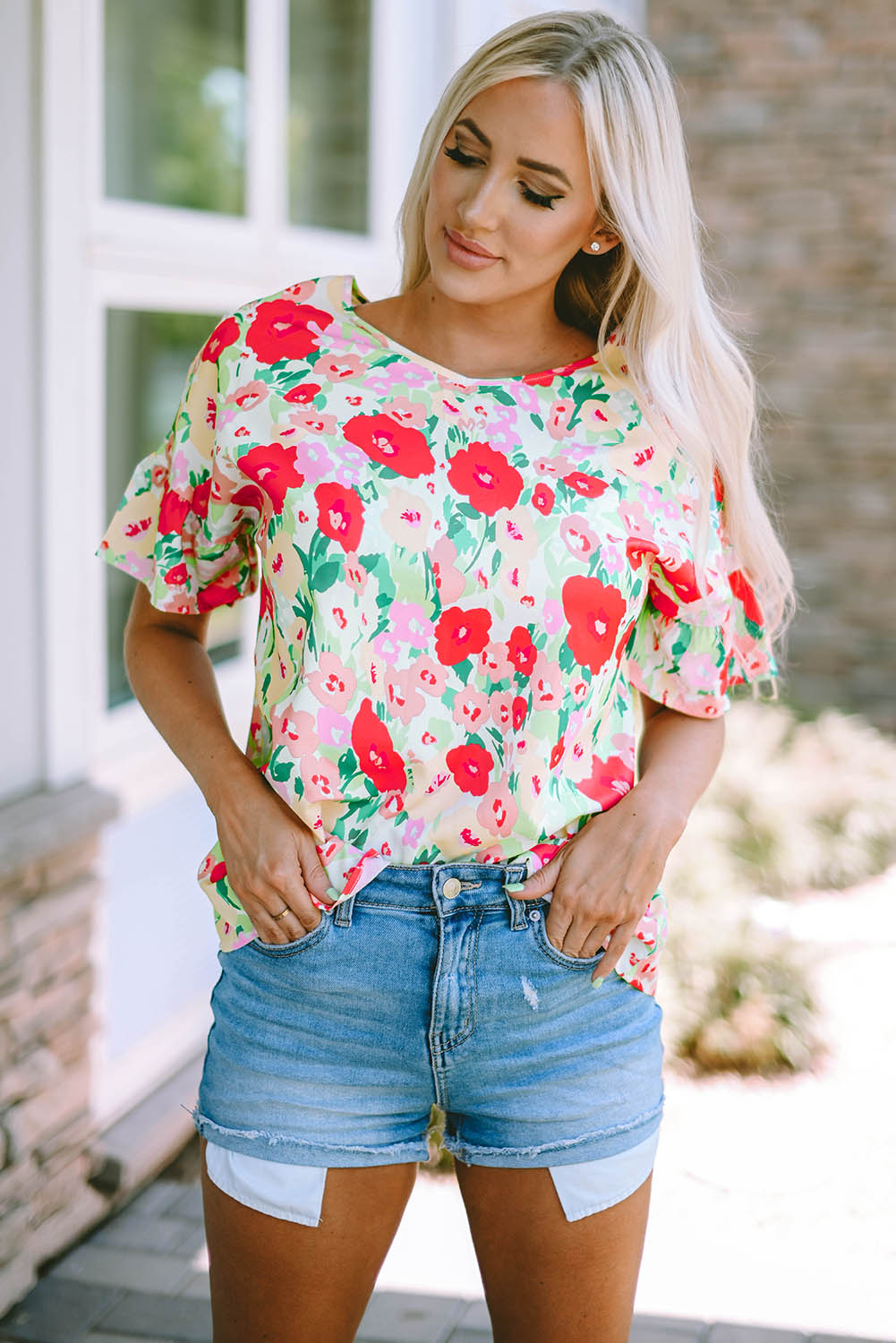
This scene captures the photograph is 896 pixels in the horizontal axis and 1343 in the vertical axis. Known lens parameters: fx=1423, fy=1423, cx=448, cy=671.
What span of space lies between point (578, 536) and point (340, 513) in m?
0.24

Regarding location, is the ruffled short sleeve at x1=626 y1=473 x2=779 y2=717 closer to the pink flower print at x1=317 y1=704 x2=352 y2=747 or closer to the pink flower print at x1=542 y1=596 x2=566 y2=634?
the pink flower print at x1=542 y1=596 x2=566 y2=634

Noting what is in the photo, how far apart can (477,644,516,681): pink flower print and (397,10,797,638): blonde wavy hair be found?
0.26 meters

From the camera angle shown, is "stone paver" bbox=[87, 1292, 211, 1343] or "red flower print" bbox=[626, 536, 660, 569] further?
"stone paver" bbox=[87, 1292, 211, 1343]

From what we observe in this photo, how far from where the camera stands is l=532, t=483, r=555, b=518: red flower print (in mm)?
1430

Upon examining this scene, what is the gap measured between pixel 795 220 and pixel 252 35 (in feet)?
12.5

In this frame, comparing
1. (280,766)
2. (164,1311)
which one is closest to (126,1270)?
(164,1311)

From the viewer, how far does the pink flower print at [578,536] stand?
142 cm

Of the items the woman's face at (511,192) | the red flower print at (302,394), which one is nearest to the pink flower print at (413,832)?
the red flower print at (302,394)

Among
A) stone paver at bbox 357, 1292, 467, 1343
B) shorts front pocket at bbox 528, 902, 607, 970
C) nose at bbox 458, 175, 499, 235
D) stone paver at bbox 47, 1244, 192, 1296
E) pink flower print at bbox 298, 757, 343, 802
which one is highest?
nose at bbox 458, 175, 499, 235

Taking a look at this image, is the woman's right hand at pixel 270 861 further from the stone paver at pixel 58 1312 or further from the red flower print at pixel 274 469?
the stone paver at pixel 58 1312

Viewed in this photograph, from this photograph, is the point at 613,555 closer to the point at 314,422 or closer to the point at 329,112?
the point at 314,422

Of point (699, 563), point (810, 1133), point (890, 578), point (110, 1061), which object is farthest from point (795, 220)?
point (699, 563)

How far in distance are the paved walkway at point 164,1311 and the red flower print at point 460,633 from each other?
159 cm

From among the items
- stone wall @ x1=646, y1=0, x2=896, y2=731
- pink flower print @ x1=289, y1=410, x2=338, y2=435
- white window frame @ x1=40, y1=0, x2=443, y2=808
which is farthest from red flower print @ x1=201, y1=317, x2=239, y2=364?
stone wall @ x1=646, y1=0, x2=896, y2=731
